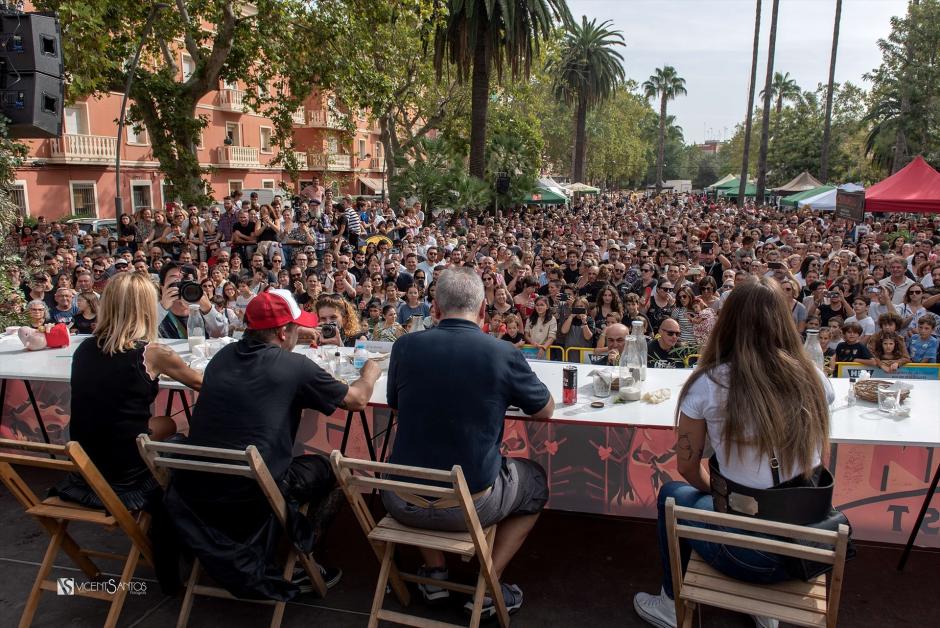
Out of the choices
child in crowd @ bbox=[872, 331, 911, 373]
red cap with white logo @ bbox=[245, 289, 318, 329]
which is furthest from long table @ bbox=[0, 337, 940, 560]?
child in crowd @ bbox=[872, 331, 911, 373]

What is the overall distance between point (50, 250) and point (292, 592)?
1057cm

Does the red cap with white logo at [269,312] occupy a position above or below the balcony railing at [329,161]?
below

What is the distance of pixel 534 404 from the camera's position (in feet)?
9.09

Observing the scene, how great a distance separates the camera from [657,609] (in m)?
2.89

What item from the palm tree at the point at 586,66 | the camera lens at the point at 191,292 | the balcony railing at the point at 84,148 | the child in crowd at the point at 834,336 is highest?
the palm tree at the point at 586,66

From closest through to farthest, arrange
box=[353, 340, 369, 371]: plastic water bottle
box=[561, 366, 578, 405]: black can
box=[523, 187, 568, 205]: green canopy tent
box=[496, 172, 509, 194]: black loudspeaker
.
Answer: box=[561, 366, 578, 405]: black can → box=[353, 340, 369, 371]: plastic water bottle → box=[496, 172, 509, 194]: black loudspeaker → box=[523, 187, 568, 205]: green canopy tent

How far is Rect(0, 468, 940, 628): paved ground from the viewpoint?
2943 mm

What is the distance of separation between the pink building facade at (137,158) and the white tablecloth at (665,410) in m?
15.0

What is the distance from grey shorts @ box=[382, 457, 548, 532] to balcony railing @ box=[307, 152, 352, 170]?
3391 centimetres

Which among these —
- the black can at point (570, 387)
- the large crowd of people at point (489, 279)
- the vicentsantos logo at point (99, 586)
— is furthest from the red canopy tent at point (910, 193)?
the vicentsantos logo at point (99, 586)

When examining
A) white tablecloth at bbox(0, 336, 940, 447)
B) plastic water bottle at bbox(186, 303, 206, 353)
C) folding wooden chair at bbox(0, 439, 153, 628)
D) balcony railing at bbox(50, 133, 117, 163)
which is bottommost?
folding wooden chair at bbox(0, 439, 153, 628)

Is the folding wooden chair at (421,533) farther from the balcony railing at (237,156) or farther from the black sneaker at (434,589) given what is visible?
the balcony railing at (237,156)

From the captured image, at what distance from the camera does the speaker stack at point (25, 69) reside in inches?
250

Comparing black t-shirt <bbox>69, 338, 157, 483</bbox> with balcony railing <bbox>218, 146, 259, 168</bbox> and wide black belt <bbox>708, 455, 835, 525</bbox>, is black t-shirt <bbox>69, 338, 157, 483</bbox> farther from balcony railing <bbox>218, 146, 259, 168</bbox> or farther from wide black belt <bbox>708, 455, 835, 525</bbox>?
balcony railing <bbox>218, 146, 259, 168</bbox>
